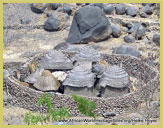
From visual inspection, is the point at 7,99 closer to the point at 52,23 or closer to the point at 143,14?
the point at 52,23

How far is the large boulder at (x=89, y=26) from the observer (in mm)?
24875

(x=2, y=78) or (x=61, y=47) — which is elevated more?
(x=2, y=78)

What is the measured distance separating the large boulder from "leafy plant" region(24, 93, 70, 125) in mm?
8841

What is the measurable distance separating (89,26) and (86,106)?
9.68 meters

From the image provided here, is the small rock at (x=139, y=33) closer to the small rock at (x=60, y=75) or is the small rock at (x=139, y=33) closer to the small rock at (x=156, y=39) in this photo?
the small rock at (x=156, y=39)

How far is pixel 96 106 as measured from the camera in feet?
53.5

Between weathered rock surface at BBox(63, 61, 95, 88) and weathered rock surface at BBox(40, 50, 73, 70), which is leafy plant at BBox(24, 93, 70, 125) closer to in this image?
weathered rock surface at BBox(63, 61, 95, 88)

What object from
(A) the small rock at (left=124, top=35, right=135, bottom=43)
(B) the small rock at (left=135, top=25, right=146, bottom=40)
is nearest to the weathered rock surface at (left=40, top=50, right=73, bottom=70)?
(A) the small rock at (left=124, top=35, right=135, bottom=43)

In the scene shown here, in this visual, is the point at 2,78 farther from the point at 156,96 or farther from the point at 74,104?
the point at 156,96

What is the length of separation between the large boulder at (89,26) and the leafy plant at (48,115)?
884cm

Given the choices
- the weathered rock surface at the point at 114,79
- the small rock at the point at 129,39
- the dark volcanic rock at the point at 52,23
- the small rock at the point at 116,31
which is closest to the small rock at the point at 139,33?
the small rock at the point at 129,39

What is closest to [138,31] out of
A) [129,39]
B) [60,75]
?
[129,39]

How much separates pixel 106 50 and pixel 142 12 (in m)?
6.40

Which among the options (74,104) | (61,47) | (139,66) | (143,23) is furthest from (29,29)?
(74,104)
